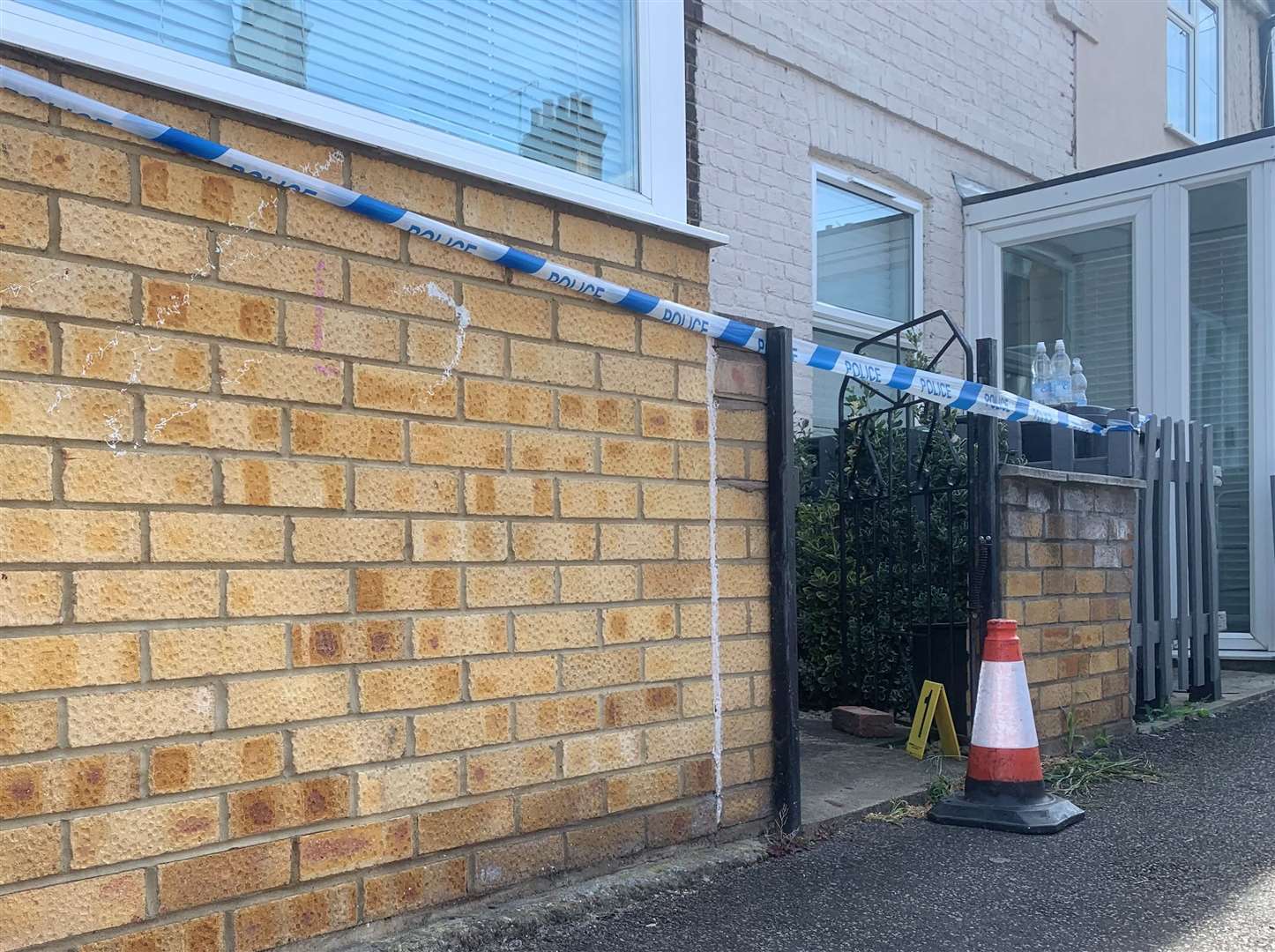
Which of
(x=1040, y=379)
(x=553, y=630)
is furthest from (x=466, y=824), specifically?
(x=1040, y=379)

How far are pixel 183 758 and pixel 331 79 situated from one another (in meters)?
1.67

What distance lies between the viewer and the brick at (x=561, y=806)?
9.71ft

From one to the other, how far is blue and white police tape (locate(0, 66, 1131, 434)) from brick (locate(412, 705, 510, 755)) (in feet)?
3.82

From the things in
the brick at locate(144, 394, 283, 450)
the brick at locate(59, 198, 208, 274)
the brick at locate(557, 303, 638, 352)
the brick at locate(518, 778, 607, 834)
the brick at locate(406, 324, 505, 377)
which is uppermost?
the brick at locate(59, 198, 208, 274)

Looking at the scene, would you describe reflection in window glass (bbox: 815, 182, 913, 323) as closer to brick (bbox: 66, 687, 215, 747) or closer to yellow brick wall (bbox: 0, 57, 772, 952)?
yellow brick wall (bbox: 0, 57, 772, 952)

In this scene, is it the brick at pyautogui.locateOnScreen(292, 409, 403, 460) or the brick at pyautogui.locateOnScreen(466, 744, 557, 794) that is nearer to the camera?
Answer: the brick at pyautogui.locateOnScreen(292, 409, 403, 460)

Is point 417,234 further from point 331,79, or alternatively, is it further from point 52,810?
point 52,810

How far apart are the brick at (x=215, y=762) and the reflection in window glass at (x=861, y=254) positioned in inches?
211

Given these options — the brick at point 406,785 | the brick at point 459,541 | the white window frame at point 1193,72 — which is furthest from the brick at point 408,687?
the white window frame at point 1193,72

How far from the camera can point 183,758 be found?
93.0 inches

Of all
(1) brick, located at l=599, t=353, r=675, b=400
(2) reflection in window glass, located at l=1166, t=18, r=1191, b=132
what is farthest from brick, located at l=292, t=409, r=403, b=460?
(2) reflection in window glass, located at l=1166, t=18, r=1191, b=132

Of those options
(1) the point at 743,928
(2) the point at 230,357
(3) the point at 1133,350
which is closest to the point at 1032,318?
(3) the point at 1133,350

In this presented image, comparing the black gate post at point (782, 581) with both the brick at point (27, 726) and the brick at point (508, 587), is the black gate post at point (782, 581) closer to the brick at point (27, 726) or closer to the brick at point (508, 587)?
the brick at point (508, 587)

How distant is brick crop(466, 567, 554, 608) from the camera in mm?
2877
